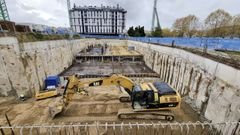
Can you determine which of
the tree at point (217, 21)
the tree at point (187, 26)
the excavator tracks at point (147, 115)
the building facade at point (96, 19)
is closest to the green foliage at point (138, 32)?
the tree at point (187, 26)

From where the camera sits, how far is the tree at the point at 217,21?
35.3 m

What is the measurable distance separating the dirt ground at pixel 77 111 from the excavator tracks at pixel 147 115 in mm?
697

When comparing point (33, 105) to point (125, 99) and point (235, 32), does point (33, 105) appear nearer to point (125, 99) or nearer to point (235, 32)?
point (125, 99)

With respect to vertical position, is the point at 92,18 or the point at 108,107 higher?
the point at 92,18

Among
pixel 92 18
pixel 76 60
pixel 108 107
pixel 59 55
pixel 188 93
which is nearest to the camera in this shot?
pixel 108 107

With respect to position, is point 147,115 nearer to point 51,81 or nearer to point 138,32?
point 51,81

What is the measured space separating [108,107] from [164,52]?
1172cm

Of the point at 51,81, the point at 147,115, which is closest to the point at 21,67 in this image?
the point at 51,81

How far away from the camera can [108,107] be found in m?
11.2

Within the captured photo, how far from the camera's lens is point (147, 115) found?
363 inches

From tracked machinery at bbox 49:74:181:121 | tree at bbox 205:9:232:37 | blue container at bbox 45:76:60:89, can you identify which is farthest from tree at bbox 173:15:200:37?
blue container at bbox 45:76:60:89

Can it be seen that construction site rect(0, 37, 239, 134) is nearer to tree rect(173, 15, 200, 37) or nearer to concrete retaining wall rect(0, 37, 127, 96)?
concrete retaining wall rect(0, 37, 127, 96)

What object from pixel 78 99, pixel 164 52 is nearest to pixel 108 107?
pixel 78 99

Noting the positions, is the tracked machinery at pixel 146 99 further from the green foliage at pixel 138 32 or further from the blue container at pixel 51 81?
the green foliage at pixel 138 32
